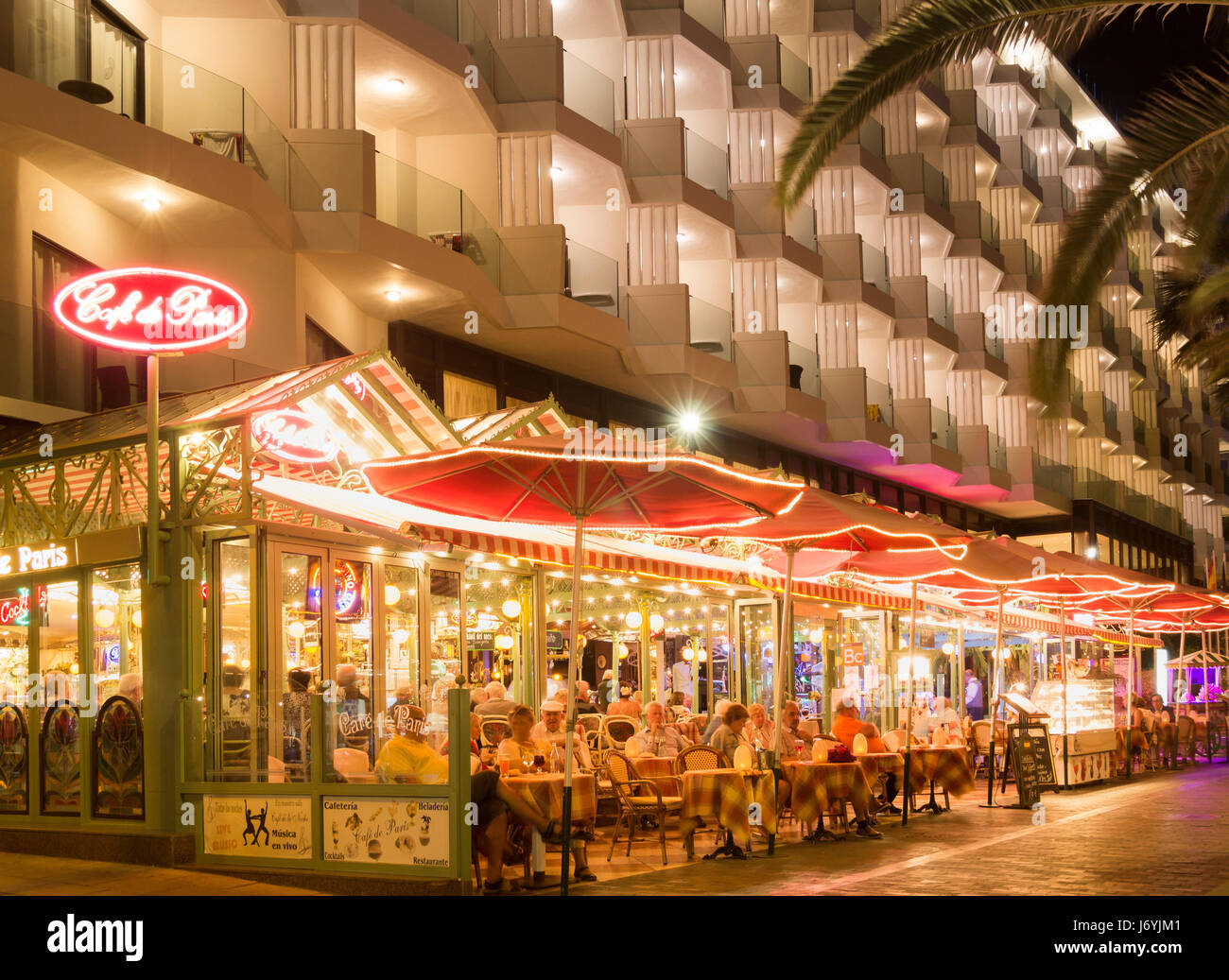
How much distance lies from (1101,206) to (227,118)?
11847mm

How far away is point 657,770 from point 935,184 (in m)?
30.0

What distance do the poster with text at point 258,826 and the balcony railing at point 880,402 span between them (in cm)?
2632

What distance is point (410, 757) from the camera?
965cm

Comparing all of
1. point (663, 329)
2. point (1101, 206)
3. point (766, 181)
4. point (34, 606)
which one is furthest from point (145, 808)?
point (766, 181)

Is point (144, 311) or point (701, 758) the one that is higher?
point (144, 311)

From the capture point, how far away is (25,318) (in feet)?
49.0

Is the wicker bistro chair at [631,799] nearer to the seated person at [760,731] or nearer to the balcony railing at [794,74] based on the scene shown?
the seated person at [760,731]

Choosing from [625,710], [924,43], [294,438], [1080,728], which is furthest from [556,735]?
[1080,728]

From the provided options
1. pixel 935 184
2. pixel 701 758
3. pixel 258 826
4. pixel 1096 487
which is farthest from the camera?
pixel 1096 487

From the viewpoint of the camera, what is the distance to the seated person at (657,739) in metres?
14.3

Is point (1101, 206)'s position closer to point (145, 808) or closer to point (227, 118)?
point (145, 808)

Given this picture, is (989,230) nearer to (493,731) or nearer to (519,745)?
(493,731)

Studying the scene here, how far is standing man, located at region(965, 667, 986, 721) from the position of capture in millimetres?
33784

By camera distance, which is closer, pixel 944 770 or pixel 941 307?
pixel 944 770
